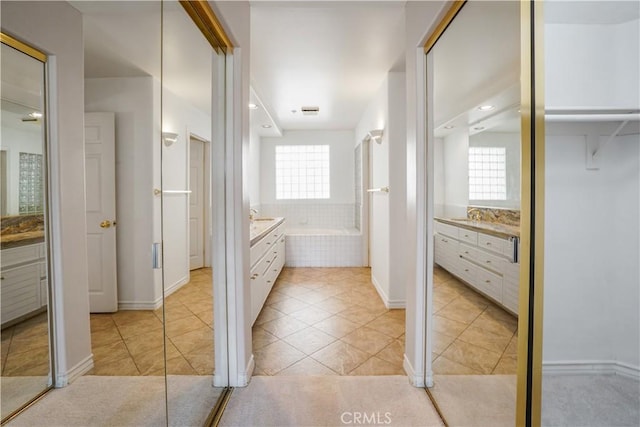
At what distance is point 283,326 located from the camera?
2811 millimetres

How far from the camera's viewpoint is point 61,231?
24.3 inches

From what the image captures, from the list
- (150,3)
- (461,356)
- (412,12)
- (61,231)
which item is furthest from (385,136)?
(61,231)

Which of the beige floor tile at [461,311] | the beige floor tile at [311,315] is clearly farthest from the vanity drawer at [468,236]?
the beige floor tile at [311,315]

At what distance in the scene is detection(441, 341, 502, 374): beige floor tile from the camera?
3.98 ft

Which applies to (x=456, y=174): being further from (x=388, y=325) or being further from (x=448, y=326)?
(x=388, y=325)

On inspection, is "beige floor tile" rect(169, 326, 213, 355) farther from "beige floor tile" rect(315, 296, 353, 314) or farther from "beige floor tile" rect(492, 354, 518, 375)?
"beige floor tile" rect(315, 296, 353, 314)

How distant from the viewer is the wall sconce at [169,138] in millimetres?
1176

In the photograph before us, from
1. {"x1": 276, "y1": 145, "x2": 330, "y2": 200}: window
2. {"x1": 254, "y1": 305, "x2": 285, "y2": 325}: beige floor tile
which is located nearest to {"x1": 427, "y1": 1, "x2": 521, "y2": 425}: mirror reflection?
{"x1": 254, "y1": 305, "x2": 285, "y2": 325}: beige floor tile

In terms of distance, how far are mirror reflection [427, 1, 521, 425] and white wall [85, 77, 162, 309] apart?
118 cm

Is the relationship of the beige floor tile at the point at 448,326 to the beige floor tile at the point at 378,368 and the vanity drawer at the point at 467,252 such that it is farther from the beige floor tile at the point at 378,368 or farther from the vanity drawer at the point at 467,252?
the beige floor tile at the point at 378,368

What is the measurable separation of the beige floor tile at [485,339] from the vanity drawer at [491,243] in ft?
1.02

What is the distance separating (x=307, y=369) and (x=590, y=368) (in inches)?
62.3

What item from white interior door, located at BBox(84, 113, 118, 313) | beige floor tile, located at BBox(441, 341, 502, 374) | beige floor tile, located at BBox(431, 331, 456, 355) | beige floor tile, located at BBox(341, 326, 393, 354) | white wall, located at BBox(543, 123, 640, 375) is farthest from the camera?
beige floor tile, located at BBox(341, 326, 393, 354)

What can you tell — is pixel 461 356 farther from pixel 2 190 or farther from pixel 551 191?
pixel 2 190
